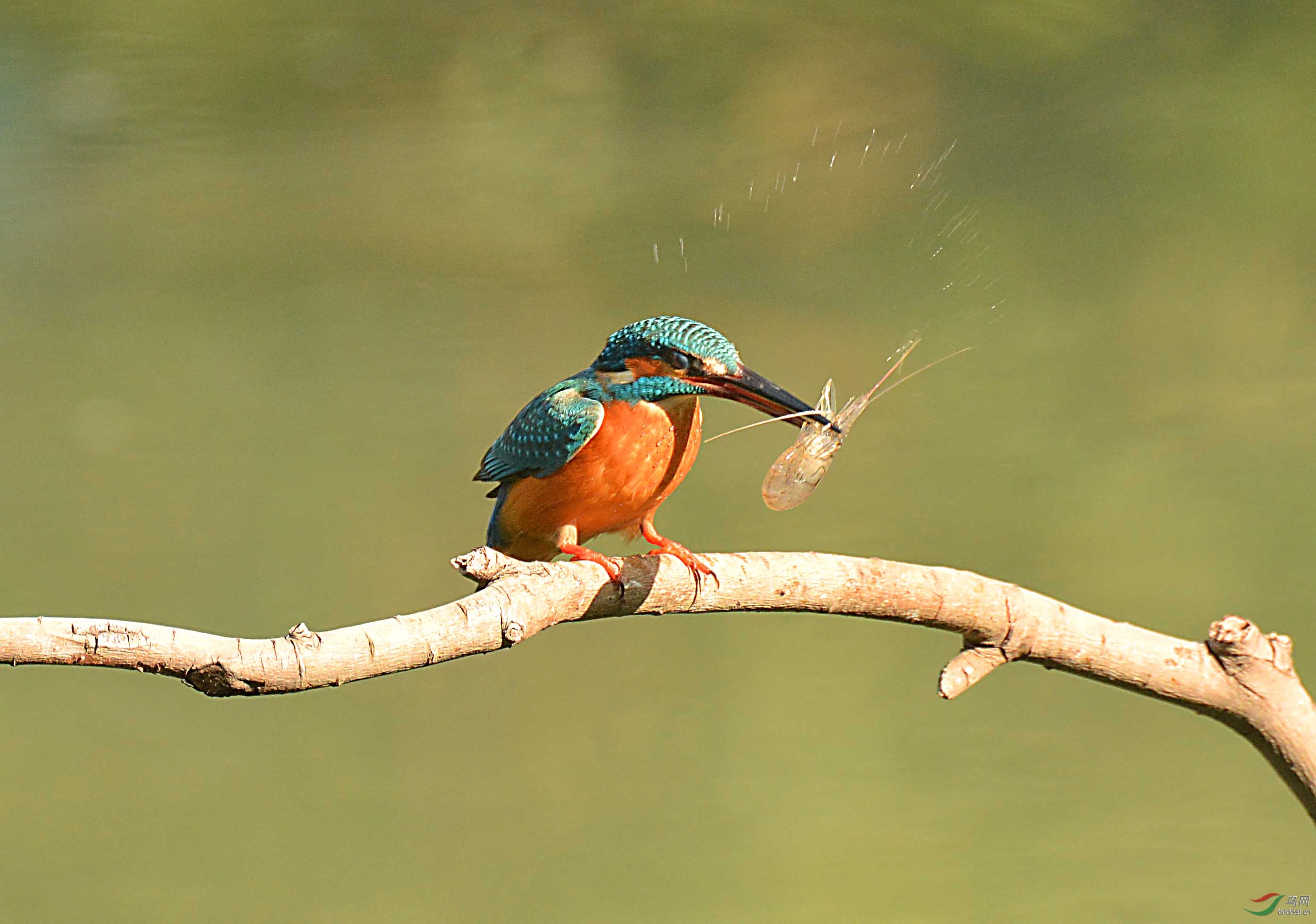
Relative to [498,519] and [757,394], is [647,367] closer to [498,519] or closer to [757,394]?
[757,394]

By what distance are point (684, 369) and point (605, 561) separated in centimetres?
22

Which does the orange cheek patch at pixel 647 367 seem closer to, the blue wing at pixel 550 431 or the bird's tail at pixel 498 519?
the blue wing at pixel 550 431

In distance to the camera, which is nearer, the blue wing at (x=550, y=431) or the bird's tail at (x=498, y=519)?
the blue wing at (x=550, y=431)

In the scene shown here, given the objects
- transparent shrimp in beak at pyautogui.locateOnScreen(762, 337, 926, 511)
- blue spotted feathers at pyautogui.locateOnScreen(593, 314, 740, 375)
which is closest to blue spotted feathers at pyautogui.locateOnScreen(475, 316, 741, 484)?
blue spotted feathers at pyautogui.locateOnScreen(593, 314, 740, 375)

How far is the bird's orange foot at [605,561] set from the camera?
1.08m

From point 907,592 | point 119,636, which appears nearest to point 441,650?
point 119,636

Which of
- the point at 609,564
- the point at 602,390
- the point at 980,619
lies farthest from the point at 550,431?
the point at 980,619

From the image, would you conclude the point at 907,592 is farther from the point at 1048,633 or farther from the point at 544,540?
the point at 544,540

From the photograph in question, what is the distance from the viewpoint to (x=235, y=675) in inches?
29.8

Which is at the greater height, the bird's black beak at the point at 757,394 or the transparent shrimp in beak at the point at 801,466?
the bird's black beak at the point at 757,394

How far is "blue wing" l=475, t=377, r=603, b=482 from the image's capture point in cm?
114

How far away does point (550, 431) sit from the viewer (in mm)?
1164

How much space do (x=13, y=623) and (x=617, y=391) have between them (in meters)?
0.63

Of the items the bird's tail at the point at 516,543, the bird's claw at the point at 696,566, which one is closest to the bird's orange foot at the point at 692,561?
the bird's claw at the point at 696,566
